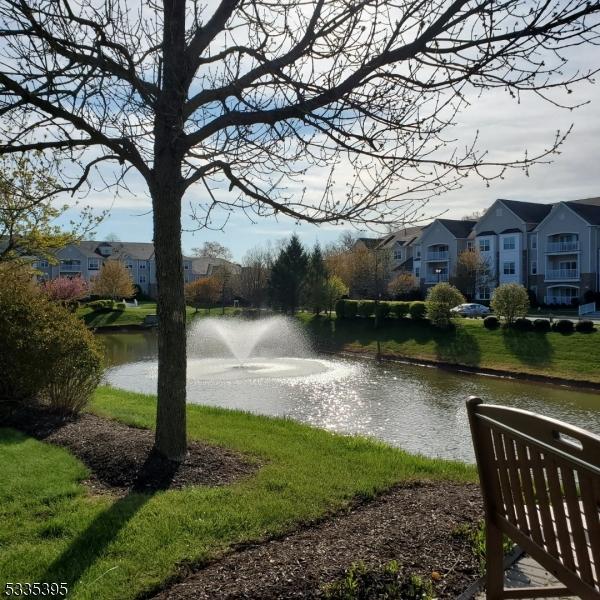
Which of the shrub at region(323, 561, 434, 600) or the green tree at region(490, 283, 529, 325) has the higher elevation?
the green tree at region(490, 283, 529, 325)

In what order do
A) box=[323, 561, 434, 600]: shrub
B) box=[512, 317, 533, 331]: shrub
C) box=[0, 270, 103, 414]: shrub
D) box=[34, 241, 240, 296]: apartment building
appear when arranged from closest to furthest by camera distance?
box=[323, 561, 434, 600]: shrub < box=[0, 270, 103, 414]: shrub < box=[512, 317, 533, 331]: shrub < box=[34, 241, 240, 296]: apartment building

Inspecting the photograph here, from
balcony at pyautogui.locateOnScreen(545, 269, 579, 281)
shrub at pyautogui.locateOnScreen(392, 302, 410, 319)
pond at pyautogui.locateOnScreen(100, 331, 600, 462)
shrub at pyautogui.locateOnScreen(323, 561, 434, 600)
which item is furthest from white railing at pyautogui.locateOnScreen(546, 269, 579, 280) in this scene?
shrub at pyautogui.locateOnScreen(323, 561, 434, 600)

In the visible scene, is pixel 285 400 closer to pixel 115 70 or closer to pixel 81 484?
pixel 81 484

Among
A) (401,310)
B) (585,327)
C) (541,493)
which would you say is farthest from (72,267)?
(541,493)

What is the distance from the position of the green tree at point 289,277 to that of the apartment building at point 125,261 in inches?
1008

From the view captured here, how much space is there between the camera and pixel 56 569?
11.5 feet

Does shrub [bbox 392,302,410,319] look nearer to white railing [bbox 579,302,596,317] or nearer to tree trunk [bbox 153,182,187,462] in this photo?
white railing [bbox 579,302,596,317]


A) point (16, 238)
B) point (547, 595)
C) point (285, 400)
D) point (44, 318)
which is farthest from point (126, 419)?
point (285, 400)

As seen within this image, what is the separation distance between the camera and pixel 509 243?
166ft

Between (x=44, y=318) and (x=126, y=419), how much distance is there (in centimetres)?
199

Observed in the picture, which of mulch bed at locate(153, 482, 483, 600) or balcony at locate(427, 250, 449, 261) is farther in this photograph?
balcony at locate(427, 250, 449, 261)

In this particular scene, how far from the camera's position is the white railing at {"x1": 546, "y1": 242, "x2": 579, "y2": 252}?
4569cm

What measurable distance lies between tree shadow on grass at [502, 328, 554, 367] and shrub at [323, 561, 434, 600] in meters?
22.3

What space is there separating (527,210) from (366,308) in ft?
74.9
